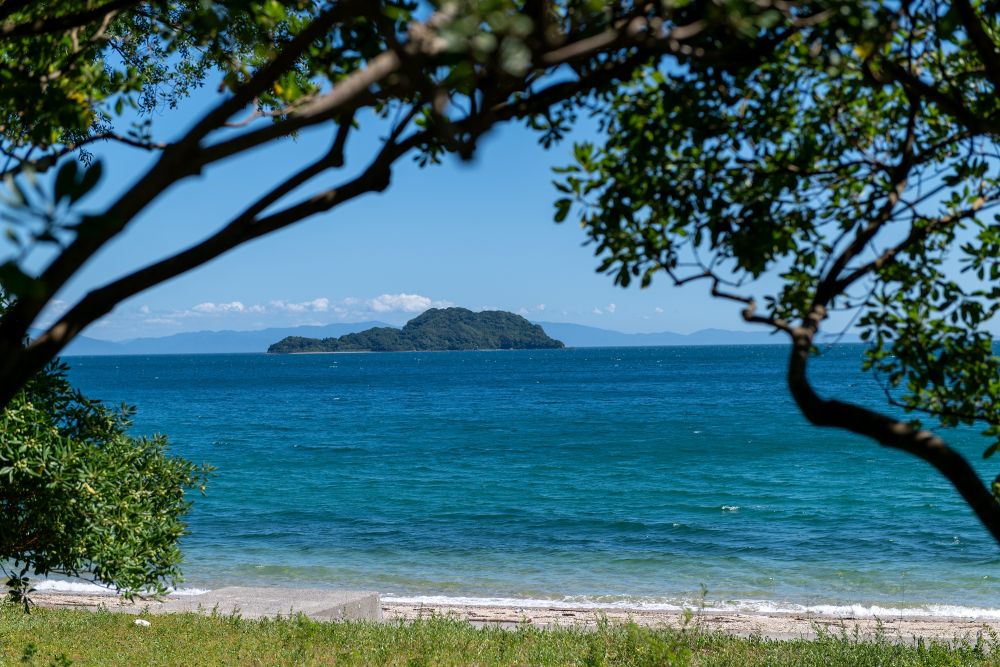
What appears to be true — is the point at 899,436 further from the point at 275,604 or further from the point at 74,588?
the point at 74,588

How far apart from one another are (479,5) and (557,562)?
74.7ft

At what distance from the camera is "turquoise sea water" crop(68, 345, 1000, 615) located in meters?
22.3

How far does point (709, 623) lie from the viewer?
16.8 metres

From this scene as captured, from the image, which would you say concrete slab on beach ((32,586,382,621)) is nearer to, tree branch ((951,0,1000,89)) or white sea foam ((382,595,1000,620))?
white sea foam ((382,595,1000,620))

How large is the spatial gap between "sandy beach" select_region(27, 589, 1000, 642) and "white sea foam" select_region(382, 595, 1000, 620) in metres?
0.37

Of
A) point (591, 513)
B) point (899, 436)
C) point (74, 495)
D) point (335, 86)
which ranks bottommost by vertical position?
point (591, 513)

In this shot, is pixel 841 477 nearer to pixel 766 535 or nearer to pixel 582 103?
pixel 766 535

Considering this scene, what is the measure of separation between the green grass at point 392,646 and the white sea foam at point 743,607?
577cm

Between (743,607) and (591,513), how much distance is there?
13.3m

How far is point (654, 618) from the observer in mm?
17609

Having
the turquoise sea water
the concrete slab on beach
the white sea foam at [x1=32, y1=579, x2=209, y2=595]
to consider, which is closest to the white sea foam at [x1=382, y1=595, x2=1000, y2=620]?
the turquoise sea water

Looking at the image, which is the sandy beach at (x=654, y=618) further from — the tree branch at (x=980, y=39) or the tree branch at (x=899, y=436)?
the tree branch at (x=980, y=39)

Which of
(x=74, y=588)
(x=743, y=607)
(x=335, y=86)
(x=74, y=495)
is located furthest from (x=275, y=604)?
(x=335, y=86)

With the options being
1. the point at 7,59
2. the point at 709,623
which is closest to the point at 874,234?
the point at 7,59
